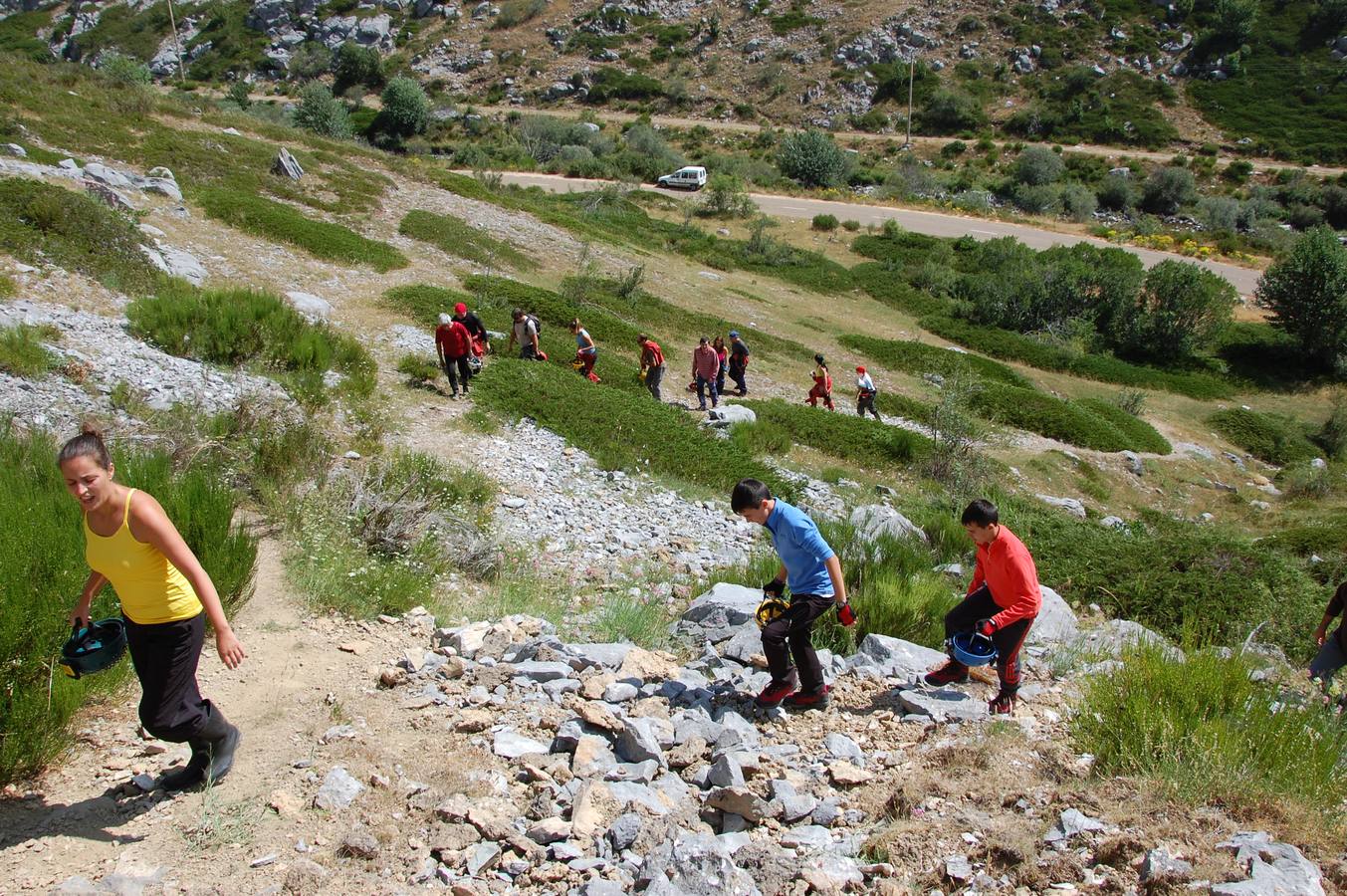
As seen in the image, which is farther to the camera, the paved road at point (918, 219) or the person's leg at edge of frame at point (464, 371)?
the paved road at point (918, 219)

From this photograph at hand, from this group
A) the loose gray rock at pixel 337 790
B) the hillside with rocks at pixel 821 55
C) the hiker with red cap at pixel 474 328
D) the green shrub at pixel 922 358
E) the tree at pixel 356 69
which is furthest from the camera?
the tree at pixel 356 69

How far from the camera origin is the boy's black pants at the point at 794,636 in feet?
15.5

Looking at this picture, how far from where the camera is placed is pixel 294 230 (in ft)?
59.7

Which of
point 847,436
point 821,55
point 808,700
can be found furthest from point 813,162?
point 808,700

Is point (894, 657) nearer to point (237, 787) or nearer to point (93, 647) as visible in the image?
point (237, 787)

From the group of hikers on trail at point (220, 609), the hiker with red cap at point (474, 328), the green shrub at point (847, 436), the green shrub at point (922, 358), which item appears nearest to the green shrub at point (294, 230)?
the hiker with red cap at point (474, 328)

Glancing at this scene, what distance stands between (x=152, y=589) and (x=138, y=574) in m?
0.08

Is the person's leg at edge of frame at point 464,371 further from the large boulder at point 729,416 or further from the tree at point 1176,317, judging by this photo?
the tree at point 1176,317

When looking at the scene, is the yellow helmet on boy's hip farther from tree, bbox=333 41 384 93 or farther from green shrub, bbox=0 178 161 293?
tree, bbox=333 41 384 93

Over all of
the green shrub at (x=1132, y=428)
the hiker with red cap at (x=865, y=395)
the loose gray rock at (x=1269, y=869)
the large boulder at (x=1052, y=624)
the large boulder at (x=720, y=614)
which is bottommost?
the green shrub at (x=1132, y=428)

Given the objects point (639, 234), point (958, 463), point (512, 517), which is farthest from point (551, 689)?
point (639, 234)

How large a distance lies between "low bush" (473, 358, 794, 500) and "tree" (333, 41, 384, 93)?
68743mm

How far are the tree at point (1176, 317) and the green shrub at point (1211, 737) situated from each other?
28898 mm

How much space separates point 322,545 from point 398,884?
3730 mm
